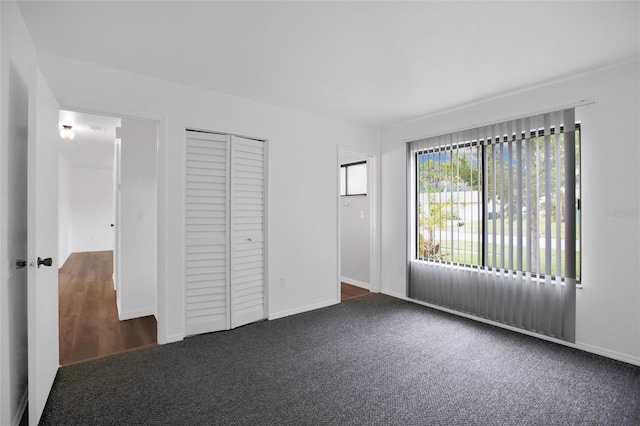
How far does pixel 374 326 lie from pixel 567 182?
7.37 ft

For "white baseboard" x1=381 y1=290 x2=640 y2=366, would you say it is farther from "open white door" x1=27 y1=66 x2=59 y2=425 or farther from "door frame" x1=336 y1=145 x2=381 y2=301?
"open white door" x1=27 y1=66 x2=59 y2=425

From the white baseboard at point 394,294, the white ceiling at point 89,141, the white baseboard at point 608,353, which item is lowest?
the white baseboard at point 608,353

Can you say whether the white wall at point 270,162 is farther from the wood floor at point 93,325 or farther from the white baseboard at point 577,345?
the white baseboard at point 577,345

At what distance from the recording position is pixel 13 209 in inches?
74.3

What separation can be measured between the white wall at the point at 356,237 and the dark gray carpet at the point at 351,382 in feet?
6.19

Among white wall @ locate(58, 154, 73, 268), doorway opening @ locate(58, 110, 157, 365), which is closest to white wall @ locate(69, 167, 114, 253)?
white wall @ locate(58, 154, 73, 268)

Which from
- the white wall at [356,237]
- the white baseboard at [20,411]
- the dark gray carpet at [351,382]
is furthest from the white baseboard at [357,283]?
the white baseboard at [20,411]

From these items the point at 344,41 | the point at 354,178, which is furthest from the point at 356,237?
the point at 344,41

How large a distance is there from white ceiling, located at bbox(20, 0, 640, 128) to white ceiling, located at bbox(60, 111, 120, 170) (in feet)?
7.69

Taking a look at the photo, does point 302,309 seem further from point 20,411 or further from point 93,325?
point 20,411

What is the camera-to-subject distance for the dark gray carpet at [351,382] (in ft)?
6.34

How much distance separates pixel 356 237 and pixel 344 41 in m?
3.36

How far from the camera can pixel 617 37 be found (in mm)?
2246

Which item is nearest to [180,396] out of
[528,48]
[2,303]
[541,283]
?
[2,303]
